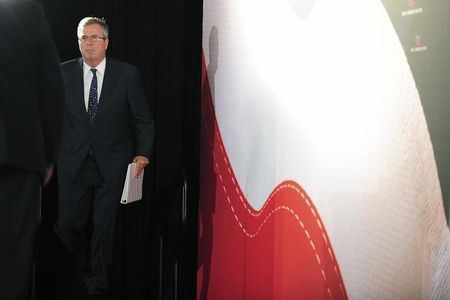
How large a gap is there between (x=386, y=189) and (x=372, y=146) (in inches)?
5.7

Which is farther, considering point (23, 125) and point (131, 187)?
point (131, 187)

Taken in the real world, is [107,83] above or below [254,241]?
above

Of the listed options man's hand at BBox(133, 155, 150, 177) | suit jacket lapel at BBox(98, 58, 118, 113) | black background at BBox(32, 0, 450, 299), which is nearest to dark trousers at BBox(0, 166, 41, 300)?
man's hand at BBox(133, 155, 150, 177)

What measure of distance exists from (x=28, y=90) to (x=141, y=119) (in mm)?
1266

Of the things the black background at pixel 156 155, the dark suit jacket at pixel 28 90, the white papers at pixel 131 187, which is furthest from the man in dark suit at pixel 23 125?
the black background at pixel 156 155

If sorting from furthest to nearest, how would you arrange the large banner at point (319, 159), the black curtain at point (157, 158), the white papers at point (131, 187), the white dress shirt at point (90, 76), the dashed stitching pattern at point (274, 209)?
the black curtain at point (157, 158)
the white dress shirt at point (90, 76)
the white papers at point (131, 187)
the dashed stitching pattern at point (274, 209)
the large banner at point (319, 159)

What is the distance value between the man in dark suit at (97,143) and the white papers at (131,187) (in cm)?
6

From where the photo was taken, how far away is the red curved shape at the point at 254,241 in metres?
2.51

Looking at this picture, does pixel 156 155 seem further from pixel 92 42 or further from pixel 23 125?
pixel 23 125

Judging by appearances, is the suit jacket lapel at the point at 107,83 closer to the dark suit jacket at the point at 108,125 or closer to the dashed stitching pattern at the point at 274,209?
the dark suit jacket at the point at 108,125

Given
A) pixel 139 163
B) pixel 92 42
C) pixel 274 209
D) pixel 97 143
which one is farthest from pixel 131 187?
pixel 274 209

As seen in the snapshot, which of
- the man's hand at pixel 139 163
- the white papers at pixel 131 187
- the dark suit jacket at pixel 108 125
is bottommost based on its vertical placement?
the white papers at pixel 131 187

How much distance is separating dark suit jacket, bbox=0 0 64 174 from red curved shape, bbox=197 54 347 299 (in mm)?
927

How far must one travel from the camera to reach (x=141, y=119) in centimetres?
375
